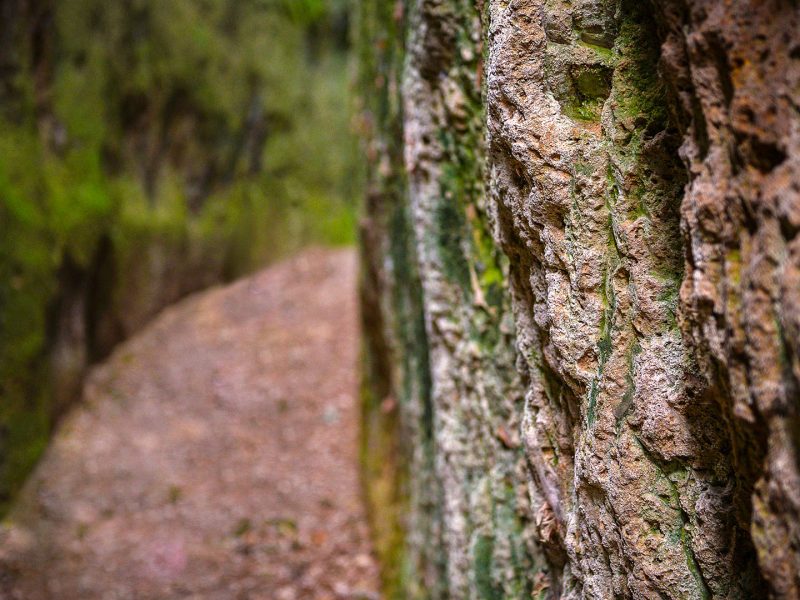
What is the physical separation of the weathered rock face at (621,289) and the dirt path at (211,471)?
300cm

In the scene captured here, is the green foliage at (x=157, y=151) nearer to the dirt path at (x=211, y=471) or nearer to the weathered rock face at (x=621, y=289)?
the dirt path at (x=211, y=471)

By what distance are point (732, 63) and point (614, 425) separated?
67 cm

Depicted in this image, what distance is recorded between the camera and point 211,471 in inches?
219

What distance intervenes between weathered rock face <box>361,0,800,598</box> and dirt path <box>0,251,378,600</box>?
9.84ft

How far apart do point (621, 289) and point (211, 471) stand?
5.11 metres

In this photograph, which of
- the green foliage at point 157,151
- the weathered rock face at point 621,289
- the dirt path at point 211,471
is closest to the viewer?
the weathered rock face at point 621,289

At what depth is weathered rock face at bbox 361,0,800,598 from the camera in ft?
2.72

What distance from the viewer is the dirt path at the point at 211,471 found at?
14.9ft

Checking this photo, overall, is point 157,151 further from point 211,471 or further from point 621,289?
point 621,289

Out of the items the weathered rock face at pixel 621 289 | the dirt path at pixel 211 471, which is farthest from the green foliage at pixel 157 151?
the weathered rock face at pixel 621 289

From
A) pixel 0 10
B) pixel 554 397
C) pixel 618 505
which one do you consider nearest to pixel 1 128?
pixel 0 10

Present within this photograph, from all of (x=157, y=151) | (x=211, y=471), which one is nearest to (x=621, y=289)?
(x=211, y=471)

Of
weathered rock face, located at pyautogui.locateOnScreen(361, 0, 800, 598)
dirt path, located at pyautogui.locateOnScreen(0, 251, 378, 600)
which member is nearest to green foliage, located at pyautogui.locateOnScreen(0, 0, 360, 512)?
dirt path, located at pyautogui.locateOnScreen(0, 251, 378, 600)

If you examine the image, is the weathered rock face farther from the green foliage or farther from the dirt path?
the green foliage
